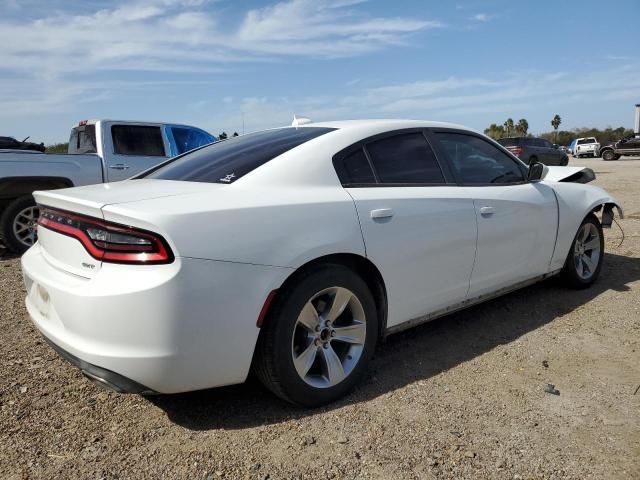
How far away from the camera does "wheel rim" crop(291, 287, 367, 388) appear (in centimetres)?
274

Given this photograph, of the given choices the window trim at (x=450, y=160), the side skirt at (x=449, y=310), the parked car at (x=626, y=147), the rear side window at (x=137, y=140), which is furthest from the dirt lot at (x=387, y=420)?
the parked car at (x=626, y=147)

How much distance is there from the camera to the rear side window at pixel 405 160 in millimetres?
3238

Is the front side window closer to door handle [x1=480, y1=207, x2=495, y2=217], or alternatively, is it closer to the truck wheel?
door handle [x1=480, y1=207, x2=495, y2=217]

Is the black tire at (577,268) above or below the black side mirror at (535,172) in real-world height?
below

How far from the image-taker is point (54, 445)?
98.4 inches

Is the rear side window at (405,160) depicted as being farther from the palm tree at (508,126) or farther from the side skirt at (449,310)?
the palm tree at (508,126)

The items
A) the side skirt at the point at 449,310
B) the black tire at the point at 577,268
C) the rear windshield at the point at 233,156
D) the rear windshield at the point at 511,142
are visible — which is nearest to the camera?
the rear windshield at the point at 233,156

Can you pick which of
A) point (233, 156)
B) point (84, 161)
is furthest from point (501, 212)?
point (84, 161)

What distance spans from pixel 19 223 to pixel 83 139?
191 cm

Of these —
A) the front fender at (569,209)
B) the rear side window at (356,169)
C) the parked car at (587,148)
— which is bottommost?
the parked car at (587,148)

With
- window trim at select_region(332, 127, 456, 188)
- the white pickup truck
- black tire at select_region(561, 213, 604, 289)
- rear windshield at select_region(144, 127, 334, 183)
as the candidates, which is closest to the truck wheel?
the white pickup truck

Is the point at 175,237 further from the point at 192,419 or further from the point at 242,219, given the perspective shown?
the point at 192,419

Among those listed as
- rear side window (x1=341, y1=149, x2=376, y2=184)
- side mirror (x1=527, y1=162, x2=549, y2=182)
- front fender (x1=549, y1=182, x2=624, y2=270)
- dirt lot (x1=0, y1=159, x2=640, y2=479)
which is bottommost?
dirt lot (x1=0, y1=159, x2=640, y2=479)

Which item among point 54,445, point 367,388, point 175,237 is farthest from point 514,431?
point 54,445
